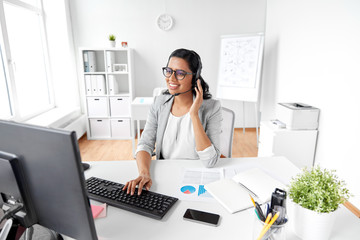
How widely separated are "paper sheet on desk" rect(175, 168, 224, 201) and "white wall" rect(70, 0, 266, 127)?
3085 mm

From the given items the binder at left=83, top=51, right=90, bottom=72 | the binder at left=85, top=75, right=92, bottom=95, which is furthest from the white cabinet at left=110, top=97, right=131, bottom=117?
the binder at left=83, top=51, right=90, bottom=72

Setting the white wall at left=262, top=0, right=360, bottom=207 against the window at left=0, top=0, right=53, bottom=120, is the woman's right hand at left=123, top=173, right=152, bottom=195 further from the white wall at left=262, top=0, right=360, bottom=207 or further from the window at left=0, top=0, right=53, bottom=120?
the window at left=0, top=0, right=53, bottom=120

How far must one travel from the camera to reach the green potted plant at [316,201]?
2.29ft

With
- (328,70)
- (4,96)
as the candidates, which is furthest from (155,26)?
(328,70)

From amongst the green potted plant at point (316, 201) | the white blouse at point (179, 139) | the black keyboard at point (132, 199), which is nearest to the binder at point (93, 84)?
the white blouse at point (179, 139)

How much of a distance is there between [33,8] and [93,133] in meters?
1.96

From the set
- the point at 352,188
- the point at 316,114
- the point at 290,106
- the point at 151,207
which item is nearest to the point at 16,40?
the point at 151,207

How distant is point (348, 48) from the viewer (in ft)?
6.87

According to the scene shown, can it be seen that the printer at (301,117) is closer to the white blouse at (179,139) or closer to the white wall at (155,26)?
the white blouse at (179,139)

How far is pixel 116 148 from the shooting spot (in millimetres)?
3514

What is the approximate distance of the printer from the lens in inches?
96.7

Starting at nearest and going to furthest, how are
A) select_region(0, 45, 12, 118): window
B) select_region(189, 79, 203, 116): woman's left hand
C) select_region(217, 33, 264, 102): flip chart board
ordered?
1. select_region(189, 79, 203, 116): woman's left hand
2. select_region(0, 45, 12, 118): window
3. select_region(217, 33, 264, 102): flip chart board

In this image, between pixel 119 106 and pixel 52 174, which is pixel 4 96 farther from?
pixel 52 174

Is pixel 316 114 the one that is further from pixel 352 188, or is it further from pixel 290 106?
pixel 352 188
